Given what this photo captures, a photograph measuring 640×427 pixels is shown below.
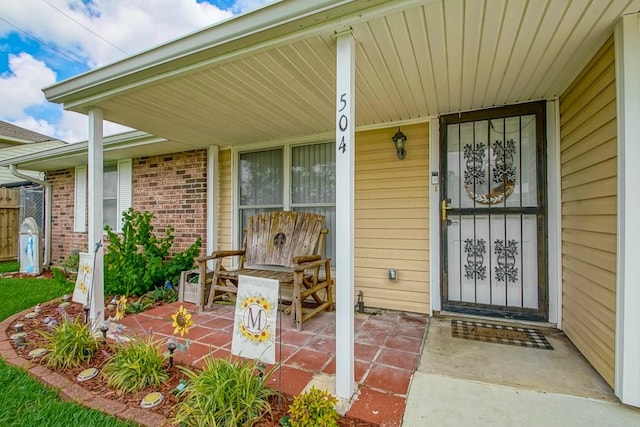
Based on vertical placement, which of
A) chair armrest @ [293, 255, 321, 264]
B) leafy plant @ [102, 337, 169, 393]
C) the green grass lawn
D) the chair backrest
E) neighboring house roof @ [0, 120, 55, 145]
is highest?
neighboring house roof @ [0, 120, 55, 145]

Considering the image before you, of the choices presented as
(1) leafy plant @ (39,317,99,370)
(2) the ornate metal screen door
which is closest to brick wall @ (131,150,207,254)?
(1) leafy plant @ (39,317,99,370)

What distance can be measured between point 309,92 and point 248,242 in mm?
1919

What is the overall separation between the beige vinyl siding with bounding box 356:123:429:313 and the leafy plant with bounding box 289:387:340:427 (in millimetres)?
1951

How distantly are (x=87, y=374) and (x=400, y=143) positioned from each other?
3138 mm

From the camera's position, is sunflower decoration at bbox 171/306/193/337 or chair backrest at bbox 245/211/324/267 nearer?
sunflower decoration at bbox 171/306/193/337

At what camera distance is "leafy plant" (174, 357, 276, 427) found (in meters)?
1.43

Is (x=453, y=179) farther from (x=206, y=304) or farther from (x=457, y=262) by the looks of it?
(x=206, y=304)

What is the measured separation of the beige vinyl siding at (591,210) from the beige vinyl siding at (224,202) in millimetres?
3751

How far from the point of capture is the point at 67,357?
204 centimetres

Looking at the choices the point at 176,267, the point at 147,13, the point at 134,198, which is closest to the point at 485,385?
the point at 176,267

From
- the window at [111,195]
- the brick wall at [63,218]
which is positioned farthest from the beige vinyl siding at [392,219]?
the brick wall at [63,218]

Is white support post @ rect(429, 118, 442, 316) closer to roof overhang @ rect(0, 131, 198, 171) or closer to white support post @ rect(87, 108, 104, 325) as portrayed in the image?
white support post @ rect(87, 108, 104, 325)

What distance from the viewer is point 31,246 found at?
18.2 feet

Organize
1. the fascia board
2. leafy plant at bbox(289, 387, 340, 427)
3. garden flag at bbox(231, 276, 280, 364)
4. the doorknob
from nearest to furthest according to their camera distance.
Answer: leafy plant at bbox(289, 387, 340, 427), garden flag at bbox(231, 276, 280, 364), the doorknob, the fascia board
